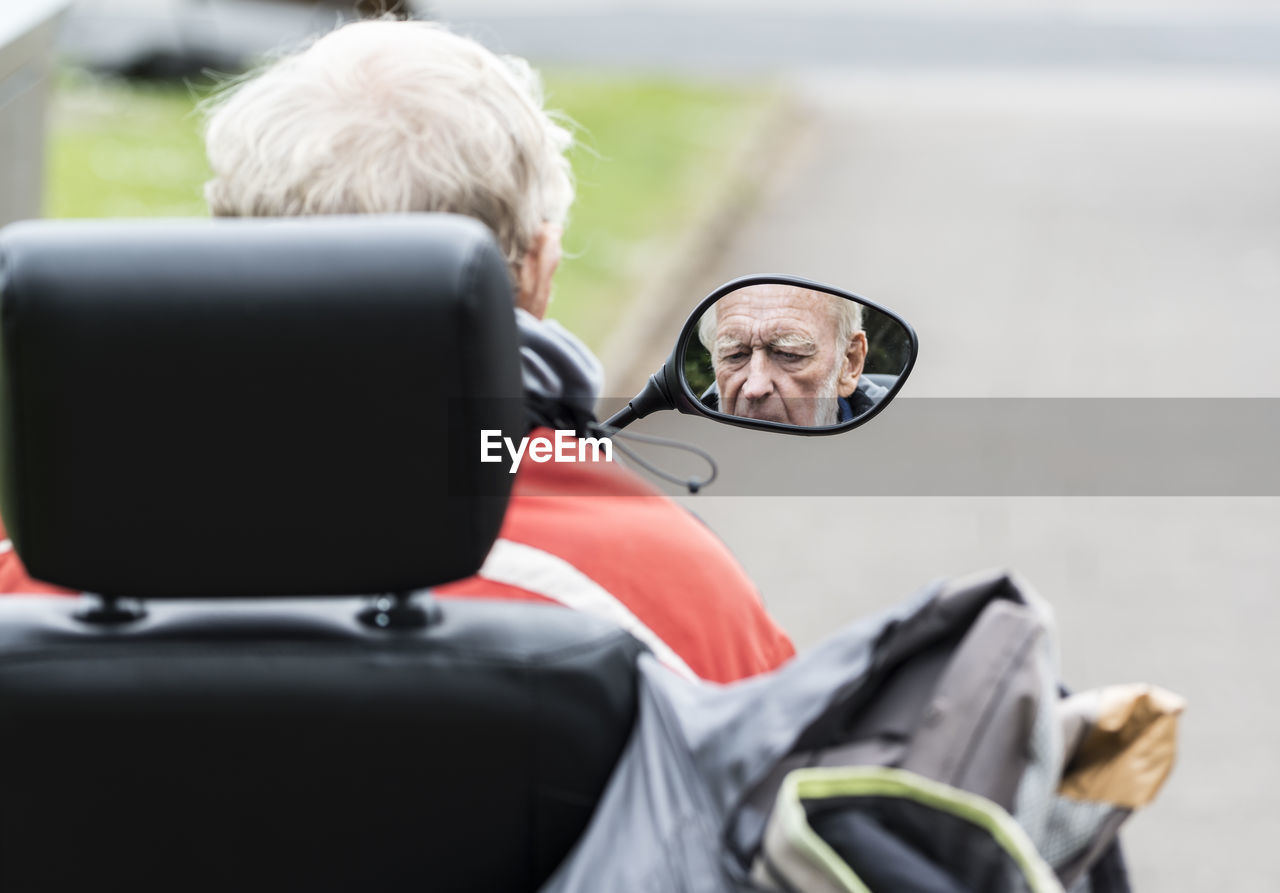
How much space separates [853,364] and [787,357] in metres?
0.07

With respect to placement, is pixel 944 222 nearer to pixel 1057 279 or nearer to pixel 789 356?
pixel 1057 279

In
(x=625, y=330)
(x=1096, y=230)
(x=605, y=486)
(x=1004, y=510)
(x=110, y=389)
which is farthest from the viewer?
(x=1096, y=230)

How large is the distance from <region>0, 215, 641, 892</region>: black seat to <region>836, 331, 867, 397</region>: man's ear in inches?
13.6

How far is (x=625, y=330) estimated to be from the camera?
21.9 feet

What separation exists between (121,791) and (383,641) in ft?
0.84

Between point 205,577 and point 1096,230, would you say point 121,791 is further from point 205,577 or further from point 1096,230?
point 1096,230

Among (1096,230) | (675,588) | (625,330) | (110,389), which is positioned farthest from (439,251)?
(1096,230)

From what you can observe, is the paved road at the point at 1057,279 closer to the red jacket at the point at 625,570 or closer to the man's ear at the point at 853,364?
the red jacket at the point at 625,570

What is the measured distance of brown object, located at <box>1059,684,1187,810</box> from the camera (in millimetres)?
1351

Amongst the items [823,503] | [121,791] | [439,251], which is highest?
[439,251]

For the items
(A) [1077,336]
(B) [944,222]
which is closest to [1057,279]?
(A) [1077,336]

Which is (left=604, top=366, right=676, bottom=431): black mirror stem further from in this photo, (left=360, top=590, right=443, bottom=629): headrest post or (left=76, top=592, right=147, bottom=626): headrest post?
(left=76, top=592, right=147, bottom=626): headrest post

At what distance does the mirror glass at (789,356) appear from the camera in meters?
1.69

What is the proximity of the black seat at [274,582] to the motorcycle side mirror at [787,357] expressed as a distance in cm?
30
